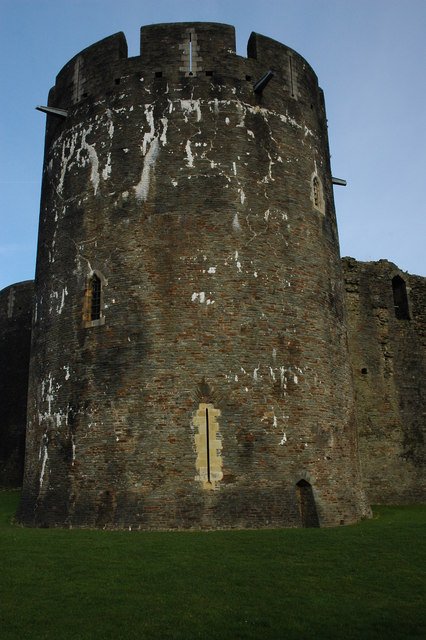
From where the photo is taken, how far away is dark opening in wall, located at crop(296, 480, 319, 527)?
11.5 meters

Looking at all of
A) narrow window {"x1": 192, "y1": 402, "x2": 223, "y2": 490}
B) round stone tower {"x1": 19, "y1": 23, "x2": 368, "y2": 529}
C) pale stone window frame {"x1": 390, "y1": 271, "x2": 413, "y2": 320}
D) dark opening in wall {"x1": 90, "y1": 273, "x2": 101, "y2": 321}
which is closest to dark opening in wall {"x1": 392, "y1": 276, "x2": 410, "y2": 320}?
pale stone window frame {"x1": 390, "y1": 271, "x2": 413, "y2": 320}

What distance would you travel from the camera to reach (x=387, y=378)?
1819cm

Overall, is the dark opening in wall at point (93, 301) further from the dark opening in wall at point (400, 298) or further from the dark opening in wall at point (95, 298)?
the dark opening in wall at point (400, 298)

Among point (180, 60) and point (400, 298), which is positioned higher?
point (180, 60)

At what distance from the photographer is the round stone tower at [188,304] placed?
11281 millimetres

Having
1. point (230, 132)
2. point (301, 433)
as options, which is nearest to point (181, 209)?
point (230, 132)

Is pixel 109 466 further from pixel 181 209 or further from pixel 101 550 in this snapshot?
pixel 181 209

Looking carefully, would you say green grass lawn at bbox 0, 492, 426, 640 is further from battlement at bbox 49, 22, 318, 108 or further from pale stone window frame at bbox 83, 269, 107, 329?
battlement at bbox 49, 22, 318, 108

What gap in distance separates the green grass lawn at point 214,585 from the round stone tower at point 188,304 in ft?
3.85

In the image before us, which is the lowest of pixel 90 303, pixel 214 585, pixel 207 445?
pixel 214 585

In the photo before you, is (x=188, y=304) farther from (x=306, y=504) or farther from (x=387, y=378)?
(x=387, y=378)

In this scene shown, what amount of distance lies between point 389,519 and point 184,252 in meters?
7.03

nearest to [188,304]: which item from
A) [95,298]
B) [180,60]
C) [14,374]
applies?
[95,298]

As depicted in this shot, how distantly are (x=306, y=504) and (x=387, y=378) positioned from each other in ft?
24.5
